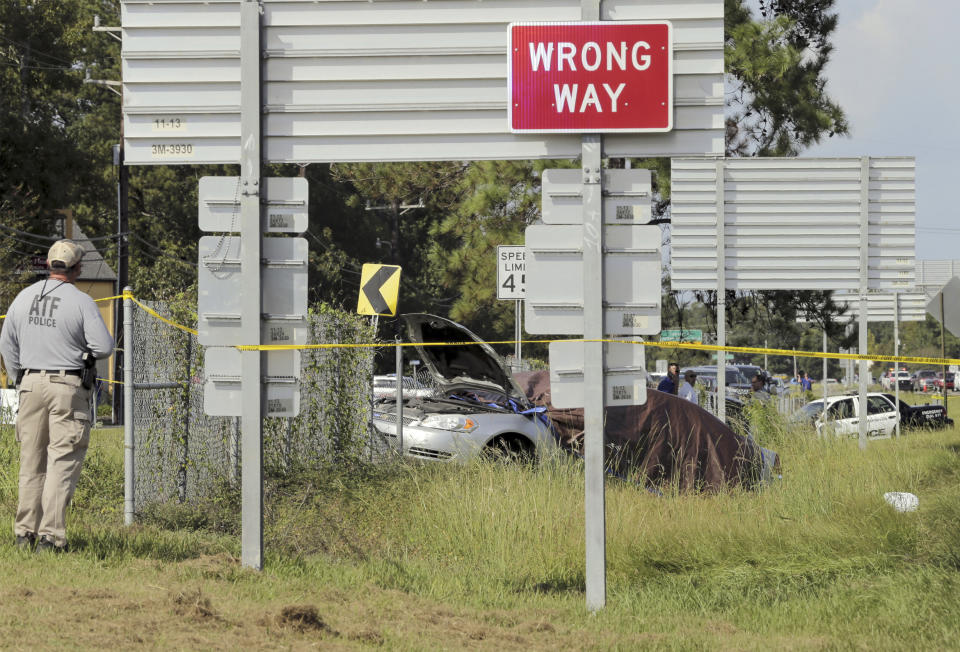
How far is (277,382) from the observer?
6.90m

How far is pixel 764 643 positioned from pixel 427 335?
283 inches

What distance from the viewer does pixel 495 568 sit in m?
7.77

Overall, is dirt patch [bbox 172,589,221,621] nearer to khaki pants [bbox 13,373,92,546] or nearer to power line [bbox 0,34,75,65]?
khaki pants [bbox 13,373,92,546]

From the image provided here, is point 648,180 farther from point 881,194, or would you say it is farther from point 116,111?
point 116,111

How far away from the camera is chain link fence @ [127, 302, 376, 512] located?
962cm

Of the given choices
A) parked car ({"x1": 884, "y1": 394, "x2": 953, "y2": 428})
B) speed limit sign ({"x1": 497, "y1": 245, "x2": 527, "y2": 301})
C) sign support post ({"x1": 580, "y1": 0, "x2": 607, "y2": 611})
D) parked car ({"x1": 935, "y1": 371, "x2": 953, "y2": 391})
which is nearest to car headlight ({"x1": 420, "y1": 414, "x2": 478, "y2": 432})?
speed limit sign ({"x1": 497, "y1": 245, "x2": 527, "y2": 301})

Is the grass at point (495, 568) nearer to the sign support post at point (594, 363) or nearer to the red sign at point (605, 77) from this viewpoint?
the sign support post at point (594, 363)

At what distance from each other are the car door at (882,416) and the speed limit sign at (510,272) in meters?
10.9

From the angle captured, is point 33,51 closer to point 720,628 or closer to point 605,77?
point 605,77

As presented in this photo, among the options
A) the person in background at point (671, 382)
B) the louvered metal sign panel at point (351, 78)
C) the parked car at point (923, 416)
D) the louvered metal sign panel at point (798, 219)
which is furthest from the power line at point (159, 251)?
the louvered metal sign panel at point (351, 78)

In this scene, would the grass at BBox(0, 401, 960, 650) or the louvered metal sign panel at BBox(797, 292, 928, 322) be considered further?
the louvered metal sign panel at BBox(797, 292, 928, 322)

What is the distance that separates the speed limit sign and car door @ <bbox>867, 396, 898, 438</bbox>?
10.9 m

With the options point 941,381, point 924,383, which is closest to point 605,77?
point 941,381

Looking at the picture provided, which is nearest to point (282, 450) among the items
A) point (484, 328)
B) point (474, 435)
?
point (474, 435)
